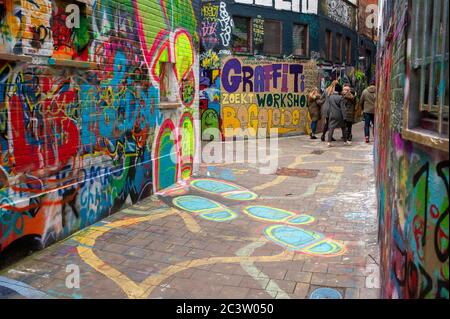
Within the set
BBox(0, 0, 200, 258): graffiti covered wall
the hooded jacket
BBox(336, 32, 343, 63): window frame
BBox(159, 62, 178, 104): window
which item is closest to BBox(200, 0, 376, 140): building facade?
BBox(336, 32, 343, 63): window frame

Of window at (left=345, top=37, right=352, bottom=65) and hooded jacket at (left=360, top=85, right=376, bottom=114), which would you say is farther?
window at (left=345, top=37, right=352, bottom=65)

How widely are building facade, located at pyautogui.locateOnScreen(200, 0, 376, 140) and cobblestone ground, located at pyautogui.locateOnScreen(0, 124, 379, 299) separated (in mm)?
6662

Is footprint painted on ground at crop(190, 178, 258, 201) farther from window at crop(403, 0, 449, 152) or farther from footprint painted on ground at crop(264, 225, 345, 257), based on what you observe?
window at crop(403, 0, 449, 152)

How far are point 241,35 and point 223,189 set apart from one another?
8.12 metres

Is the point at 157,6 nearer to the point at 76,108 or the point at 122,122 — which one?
the point at 122,122

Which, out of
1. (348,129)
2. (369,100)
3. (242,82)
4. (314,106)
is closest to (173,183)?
(242,82)

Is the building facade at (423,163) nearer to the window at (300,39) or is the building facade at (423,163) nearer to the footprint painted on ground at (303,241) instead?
the footprint painted on ground at (303,241)

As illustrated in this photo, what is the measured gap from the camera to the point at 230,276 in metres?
4.56

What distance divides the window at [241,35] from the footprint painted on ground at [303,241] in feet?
32.3

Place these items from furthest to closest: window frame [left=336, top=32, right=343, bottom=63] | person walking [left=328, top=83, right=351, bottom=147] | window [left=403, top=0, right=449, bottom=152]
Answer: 1. window frame [left=336, top=32, right=343, bottom=63]
2. person walking [left=328, top=83, right=351, bottom=147]
3. window [left=403, top=0, right=449, bottom=152]

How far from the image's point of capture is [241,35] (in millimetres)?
14945

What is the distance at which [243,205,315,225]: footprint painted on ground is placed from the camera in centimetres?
646

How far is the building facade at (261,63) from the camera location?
47.9ft
